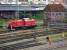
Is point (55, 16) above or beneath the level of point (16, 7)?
beneath

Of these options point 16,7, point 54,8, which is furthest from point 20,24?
point 16,7

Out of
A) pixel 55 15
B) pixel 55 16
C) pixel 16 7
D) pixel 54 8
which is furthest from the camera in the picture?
pixel 16 7

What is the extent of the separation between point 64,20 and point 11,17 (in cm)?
828

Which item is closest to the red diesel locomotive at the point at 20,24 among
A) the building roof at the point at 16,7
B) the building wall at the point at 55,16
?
the building wall at the point at 55,16

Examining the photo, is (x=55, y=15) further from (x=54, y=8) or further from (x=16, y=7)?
(x=16, y=7)

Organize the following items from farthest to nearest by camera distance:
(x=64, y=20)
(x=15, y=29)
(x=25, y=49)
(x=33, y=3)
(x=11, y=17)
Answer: (x=33, y=3), (x=11, y=17), (x=64, y=20), (x=15, y=29), (x=25, y=49)

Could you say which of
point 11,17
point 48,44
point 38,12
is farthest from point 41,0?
point 48,44

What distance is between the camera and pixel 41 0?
39.6m

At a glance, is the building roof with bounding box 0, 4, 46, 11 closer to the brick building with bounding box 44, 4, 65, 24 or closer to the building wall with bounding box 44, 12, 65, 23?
the brick building with bounding box 44, 4, 65, 24

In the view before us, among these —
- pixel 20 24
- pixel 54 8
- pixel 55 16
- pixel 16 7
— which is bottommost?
pixel 20 24

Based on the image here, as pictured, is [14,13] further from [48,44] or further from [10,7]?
[48,44]

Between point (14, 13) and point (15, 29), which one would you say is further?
point (14, 13)

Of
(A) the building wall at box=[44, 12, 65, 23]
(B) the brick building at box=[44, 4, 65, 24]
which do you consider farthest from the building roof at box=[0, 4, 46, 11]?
(A) the building wall at box=[44, 12, 65, 23]

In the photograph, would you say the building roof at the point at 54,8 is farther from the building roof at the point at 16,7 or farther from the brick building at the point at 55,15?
the building roof at the point at 16,7
